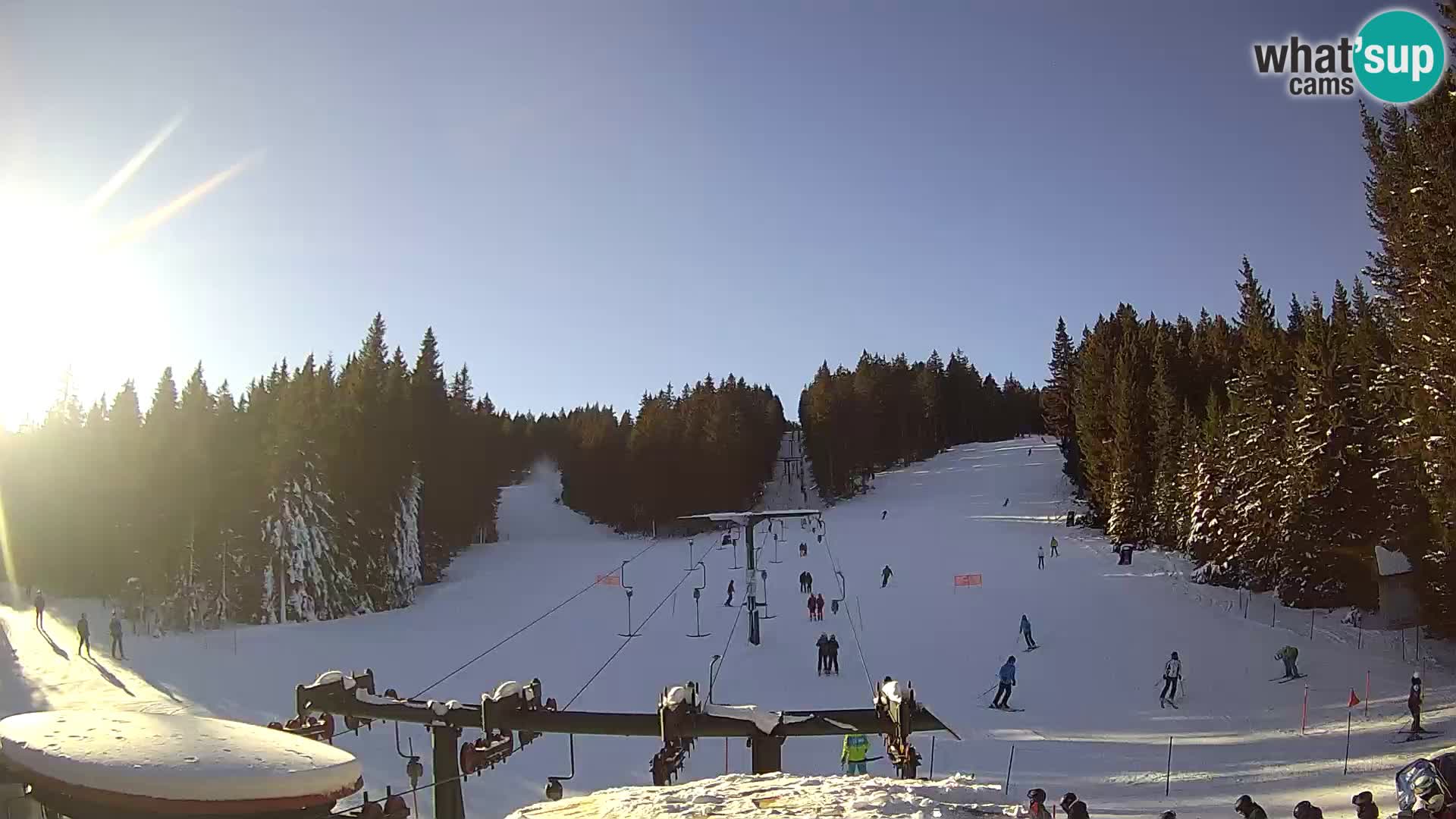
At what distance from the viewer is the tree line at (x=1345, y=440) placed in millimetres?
19609

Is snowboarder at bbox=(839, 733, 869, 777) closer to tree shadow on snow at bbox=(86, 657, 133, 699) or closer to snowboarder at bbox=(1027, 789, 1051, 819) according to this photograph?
snowboarder at bbox=(1027, 789, 1051, 819)

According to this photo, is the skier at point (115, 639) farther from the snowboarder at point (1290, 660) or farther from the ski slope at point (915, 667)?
the snowboarder at point (1290, 660)

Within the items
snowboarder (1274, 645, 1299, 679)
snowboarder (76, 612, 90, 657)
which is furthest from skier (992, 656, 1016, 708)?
snowboarder (76, 612, 90, 657)

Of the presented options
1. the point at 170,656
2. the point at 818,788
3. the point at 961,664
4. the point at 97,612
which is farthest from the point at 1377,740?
the point at 97,612

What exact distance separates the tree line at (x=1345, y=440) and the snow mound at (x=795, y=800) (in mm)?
19228

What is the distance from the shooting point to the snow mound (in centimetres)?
567

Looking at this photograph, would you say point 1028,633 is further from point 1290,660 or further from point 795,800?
point 795,800

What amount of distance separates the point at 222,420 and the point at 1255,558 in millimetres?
44433

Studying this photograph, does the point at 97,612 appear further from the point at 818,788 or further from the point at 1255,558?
the point at 1255,558

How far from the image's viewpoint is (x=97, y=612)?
1563 inches

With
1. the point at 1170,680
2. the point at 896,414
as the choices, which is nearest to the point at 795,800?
the point at 1170,680

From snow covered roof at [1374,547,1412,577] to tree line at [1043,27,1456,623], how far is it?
14.8 inches

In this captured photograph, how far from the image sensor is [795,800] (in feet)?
19.8

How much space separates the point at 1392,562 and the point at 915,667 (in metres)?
13.4
